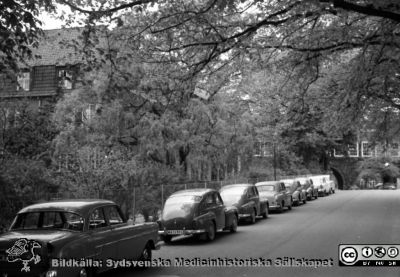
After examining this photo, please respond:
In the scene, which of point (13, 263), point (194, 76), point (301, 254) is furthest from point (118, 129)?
point (13, 263)

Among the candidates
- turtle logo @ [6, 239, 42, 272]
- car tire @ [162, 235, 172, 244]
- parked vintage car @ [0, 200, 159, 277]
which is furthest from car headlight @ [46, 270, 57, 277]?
car tire @ [162, 235, 172, 244]

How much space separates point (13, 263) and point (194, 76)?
9006 millimetres

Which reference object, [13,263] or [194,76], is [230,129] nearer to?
[194,76]

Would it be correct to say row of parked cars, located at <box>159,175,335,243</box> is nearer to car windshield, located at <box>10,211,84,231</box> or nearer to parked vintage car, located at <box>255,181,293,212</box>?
parked vintage car, located at <box>255,181,293,212</box>

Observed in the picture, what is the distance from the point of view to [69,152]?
2275 cm

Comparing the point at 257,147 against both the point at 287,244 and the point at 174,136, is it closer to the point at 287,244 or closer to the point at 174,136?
the point at 174,136

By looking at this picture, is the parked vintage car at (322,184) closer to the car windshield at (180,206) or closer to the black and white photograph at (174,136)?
the black and white photograph at (174,136)

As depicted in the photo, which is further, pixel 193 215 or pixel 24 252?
pixel 193 215

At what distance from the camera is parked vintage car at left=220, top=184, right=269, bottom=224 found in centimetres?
2178

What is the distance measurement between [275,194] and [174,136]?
6.51m

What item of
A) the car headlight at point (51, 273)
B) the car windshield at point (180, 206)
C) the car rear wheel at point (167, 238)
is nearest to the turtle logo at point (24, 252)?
the car headlight at point (51, 273)

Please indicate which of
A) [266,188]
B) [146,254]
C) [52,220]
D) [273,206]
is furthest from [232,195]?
[52,220]

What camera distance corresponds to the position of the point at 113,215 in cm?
1068

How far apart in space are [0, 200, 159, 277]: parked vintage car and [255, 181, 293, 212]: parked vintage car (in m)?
17.1
